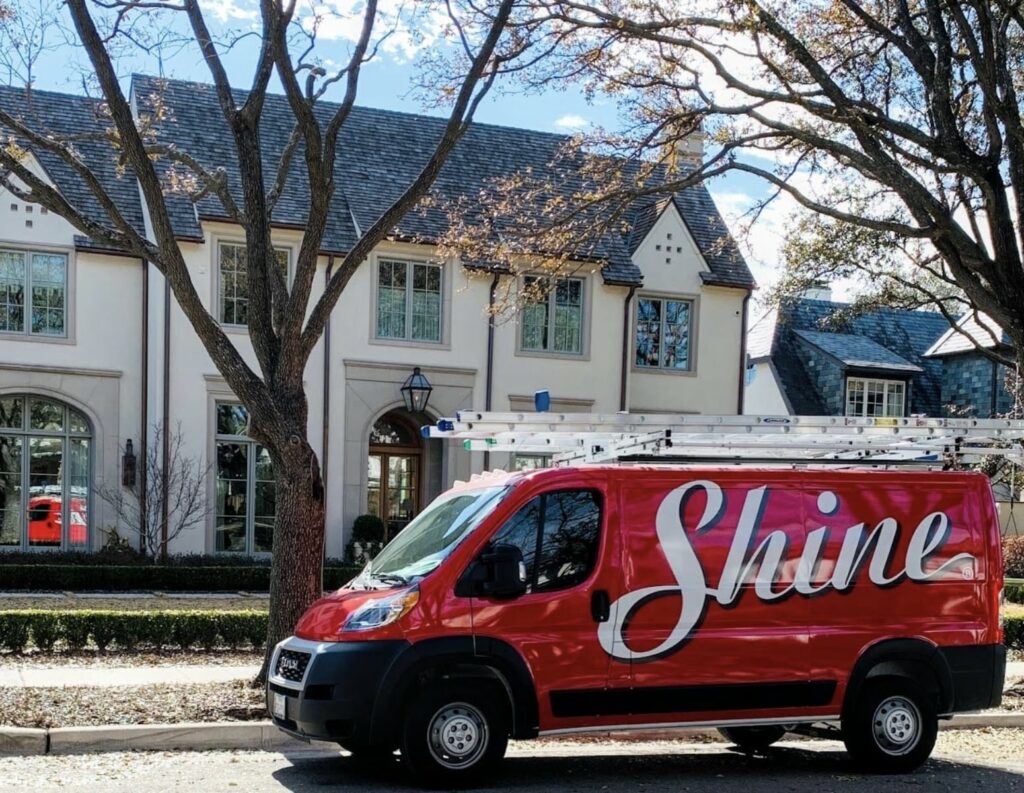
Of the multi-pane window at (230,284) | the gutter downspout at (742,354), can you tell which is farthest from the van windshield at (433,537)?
the gutter downspout at (742,354)

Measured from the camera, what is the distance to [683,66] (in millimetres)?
13656

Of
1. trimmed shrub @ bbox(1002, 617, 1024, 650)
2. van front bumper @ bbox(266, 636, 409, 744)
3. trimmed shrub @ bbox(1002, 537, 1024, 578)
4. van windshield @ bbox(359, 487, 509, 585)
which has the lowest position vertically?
trimmed shrub @ bbox(1002, 537, 1024, 578)

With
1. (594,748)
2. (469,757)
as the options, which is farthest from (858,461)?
(469,757)

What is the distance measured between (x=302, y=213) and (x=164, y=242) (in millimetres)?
13450

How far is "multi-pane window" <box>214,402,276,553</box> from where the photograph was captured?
23062 mm

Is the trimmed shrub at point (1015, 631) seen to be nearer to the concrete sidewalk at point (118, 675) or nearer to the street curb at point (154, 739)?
the street curb at point (154, 739)

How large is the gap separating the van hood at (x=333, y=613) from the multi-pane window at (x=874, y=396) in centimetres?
2727

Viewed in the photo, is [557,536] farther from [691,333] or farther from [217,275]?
[691,333]

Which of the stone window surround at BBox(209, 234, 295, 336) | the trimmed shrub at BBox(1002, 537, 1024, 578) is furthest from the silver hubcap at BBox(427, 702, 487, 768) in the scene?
the trimmed shrub at BBox(1002, 537, 1024, 578)

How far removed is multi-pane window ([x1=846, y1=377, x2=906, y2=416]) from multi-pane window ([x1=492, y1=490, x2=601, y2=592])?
87.3ft

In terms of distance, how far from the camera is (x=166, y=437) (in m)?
21.7

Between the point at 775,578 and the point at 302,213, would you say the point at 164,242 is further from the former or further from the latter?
the point at 302,213

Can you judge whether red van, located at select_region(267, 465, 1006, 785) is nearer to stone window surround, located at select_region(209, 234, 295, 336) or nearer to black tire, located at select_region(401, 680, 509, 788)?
black tire, located at select_region(401, 680, 509, 788)

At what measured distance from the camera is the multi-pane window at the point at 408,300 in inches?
947
